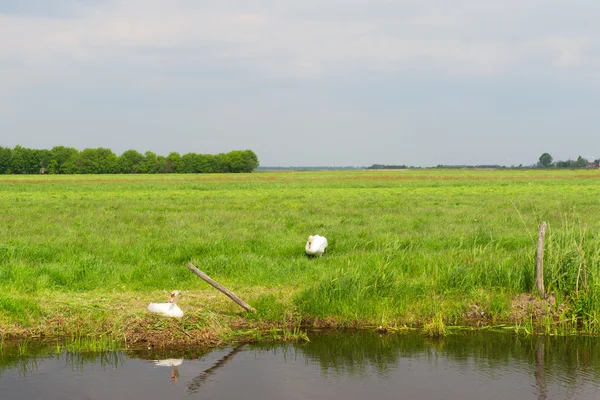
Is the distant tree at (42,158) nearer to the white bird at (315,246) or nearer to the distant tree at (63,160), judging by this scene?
the distant tree at (63,160)

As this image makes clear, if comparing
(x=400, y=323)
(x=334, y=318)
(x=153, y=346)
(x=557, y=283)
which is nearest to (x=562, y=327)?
(x=557, y=283)

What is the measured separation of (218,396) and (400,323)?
4445 mm

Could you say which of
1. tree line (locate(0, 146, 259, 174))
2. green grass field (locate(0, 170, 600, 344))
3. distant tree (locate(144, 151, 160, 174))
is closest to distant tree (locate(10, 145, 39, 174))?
tree line (locate(0, 146, 259, 174))

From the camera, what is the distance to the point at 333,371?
8.70 m

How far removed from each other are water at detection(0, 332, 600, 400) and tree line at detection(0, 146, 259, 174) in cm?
16226

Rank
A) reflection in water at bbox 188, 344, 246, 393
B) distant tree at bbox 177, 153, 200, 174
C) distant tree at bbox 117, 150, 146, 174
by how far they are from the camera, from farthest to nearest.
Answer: distant tree at bbox 177, 153, 200, 174 → distant tree at bbox 117, 150, 146, 174 → reflection in water at bbox 188, 344, 246, 393

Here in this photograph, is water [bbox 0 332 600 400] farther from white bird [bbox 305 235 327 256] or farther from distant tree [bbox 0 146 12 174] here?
distant tree [bbox 0 146 12 174]

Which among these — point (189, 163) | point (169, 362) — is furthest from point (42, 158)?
point (169, 362)

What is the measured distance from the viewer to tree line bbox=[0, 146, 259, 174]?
163 metres

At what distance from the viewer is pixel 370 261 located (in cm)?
1377

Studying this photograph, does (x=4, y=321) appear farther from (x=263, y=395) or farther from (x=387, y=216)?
(x=387, y=216)

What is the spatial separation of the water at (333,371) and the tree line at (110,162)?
532 ft

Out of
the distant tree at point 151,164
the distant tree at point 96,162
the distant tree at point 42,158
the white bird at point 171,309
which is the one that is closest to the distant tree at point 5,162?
the distant tree at point 42,158

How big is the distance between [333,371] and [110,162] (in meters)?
169
